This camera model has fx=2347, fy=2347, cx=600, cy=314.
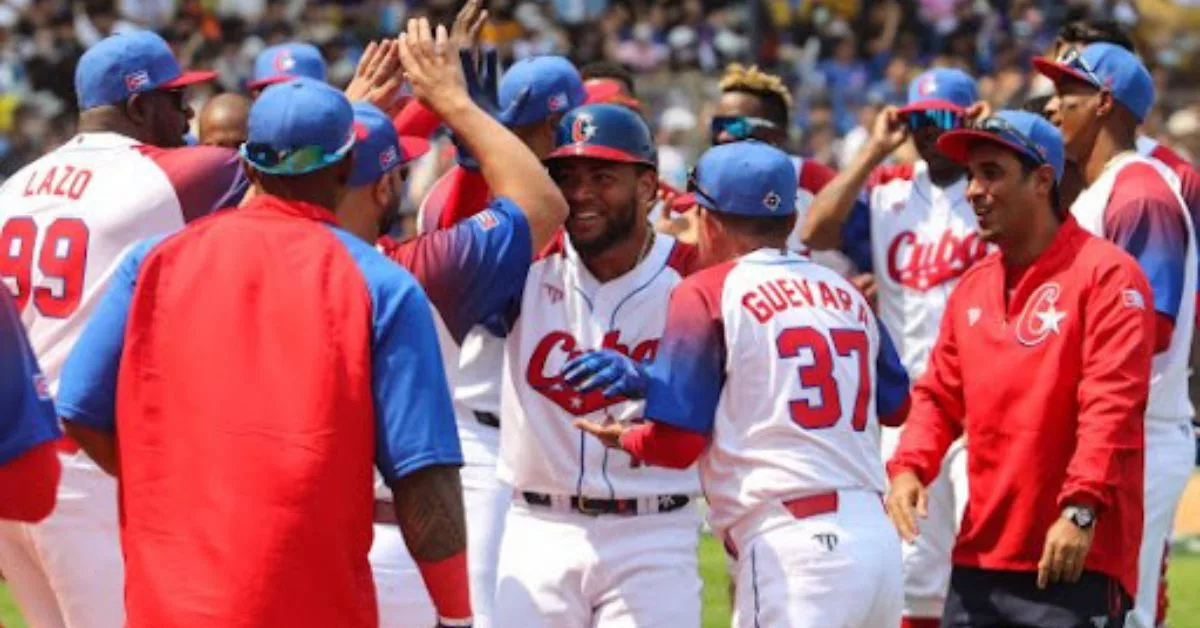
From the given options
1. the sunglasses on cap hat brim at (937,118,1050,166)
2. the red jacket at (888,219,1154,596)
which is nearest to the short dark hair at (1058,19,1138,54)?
the sunglasses on cap hat brim at (937,118,1050,166)

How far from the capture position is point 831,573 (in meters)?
6.62

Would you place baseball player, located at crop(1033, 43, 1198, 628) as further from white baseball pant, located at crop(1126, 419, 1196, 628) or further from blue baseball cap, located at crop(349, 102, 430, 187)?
blue baseball cap, located at crop(349, 102, 430, 187)

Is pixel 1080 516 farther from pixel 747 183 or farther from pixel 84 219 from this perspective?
pixel 84 219

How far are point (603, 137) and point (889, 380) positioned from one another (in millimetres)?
1163

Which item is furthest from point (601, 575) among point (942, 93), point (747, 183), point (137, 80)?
point (942, 93)

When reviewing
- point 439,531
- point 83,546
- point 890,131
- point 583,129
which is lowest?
point 83,546

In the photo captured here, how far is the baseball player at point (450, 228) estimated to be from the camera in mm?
5848

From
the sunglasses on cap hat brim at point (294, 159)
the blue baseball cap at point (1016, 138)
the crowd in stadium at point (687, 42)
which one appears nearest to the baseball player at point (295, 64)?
the blue baseball cap at point (1016, 138)

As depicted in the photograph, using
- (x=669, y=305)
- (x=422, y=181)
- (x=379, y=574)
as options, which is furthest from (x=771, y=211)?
(x=422, y=181)

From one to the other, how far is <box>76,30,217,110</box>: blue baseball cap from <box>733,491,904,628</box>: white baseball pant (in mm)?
2653

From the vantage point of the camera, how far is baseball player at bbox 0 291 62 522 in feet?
15.2

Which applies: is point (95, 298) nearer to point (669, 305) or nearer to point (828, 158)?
point (669, 305)

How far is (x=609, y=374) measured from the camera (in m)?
6.62

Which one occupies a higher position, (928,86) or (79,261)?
(928,86)
